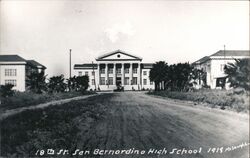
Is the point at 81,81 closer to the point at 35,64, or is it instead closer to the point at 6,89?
the point at 6,89

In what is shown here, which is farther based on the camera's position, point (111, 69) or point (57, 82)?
point (111, 69)

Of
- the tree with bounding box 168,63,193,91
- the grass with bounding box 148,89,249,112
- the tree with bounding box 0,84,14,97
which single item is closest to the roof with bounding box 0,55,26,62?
the tree with bounding box 0,84,14,97

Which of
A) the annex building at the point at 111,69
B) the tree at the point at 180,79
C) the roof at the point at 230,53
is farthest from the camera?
the tree at the point at 180,79

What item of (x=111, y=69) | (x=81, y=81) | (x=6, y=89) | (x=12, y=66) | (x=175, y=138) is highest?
(x=111, y=69)

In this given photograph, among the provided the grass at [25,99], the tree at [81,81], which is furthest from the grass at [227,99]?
the grass at [25,99]

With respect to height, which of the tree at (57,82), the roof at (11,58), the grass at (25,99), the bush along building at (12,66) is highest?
the roof at (11,58)

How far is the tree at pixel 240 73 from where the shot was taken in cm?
304

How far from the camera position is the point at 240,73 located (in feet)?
10.4

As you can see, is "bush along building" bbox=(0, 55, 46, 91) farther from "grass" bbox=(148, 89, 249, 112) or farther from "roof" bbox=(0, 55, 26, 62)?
"grass" bbox=(148, 89, 249, 112)

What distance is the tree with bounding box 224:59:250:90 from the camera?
9.98ft

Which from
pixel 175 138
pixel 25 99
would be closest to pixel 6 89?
pixel 175 138

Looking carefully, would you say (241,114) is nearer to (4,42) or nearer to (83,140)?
(83,140)

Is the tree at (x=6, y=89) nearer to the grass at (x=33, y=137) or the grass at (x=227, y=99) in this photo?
the grass at (x=33, y=137)

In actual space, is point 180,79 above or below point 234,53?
below
